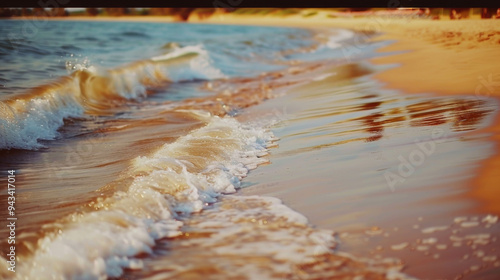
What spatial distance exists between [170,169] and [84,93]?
5.13 m

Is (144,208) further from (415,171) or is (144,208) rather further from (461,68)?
(461,68)

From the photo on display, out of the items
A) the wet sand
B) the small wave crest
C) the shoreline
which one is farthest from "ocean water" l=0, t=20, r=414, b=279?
the shoreline

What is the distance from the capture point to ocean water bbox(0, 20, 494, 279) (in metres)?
2.28

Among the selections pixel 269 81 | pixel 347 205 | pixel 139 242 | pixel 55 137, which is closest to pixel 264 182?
pixel 347 205

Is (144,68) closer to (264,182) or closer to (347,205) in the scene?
(264,182)

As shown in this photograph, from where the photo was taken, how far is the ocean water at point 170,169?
2.28 meters

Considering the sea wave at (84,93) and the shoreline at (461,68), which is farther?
the sea wave at (84,93)

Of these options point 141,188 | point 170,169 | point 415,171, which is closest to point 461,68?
point 415,171

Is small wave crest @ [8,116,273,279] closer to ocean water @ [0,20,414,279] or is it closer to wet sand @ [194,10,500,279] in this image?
ocean water @ [0,20,414,279]

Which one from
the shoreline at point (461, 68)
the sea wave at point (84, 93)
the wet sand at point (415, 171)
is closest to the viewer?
the wet sand at point (415, 171)

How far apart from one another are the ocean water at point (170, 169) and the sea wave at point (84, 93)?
3 cm

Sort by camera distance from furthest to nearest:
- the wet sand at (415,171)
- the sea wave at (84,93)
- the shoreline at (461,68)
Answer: the sea wave at (84,93)
the shoreline at (461,68)
the wet sand at (415,171)

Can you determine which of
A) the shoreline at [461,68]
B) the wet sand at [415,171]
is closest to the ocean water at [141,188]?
the wet sand at [415,171]

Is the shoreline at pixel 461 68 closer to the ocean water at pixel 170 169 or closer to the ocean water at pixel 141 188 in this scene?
the ocean water at pixel 170 169
